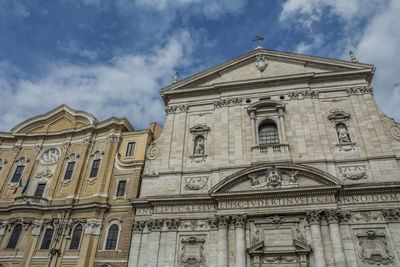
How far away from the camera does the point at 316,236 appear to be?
15180mm

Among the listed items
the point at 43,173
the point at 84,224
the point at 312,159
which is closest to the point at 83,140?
the point at 43,173

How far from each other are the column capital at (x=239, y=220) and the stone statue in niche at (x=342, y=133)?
7.49m

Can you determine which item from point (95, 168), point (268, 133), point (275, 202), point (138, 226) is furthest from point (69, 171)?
point (275, 202)

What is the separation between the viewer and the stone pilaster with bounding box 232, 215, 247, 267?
50.8 feet

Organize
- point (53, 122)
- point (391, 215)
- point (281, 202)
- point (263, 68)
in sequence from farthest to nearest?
point (53, 122) → point (263, 68) → point (281, 202) → point (391, 215)

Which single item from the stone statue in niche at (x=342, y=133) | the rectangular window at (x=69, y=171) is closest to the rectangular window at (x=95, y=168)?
the rectangular window at (x=69, y=171)

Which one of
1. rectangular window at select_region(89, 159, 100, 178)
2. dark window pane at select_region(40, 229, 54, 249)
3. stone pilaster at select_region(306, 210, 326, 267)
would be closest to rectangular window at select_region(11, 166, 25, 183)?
dark window pane at select_region(40, 229, 54, 249)

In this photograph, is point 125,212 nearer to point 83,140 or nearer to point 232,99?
point 83,140

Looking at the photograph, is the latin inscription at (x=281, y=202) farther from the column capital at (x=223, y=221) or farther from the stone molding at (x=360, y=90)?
the stone molding at (x=360, y=90)

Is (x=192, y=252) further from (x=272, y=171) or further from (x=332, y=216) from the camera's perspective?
(x=332, y=216)

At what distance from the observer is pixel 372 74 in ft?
66.2

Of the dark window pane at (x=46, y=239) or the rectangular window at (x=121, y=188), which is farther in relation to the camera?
the rectangular window at (x=121, y=188)

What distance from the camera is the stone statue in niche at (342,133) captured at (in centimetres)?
1828

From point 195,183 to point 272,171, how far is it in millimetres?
4650
